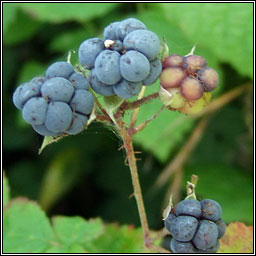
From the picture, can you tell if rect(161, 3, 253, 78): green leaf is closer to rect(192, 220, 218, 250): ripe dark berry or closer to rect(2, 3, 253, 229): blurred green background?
rect(2, 3, 253, 229): blurred green background

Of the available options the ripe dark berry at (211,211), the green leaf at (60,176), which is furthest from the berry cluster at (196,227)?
the green leaf at (60,176)

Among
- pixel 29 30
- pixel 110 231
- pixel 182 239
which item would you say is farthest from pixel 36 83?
pixel 29 30

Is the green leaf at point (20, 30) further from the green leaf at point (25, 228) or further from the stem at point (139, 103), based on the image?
the stem at point (139, 103)

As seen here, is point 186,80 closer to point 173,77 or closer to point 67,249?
point 173,77

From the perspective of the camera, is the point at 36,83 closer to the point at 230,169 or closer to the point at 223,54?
the point at 223,54

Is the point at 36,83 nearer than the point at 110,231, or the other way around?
the point at 36,83
